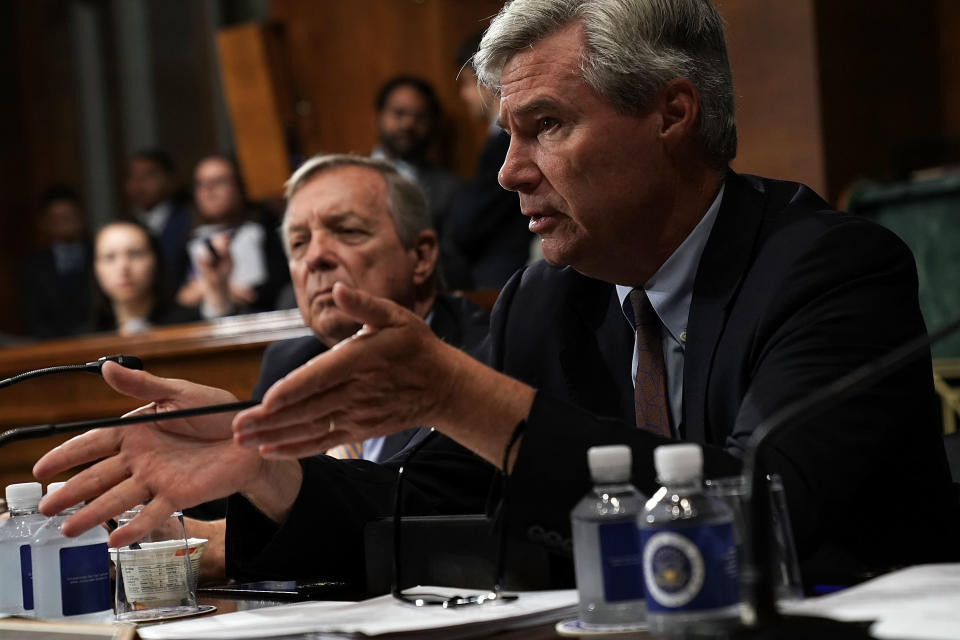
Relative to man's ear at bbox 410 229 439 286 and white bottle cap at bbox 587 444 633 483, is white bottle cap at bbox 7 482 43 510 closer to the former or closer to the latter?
white bottle cap at bbox 587 444 633 483

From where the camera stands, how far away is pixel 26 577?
1.49 meters

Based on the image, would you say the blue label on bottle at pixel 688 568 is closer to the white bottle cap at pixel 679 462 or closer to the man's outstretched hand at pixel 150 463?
the white bottle cap at pixel 679 462

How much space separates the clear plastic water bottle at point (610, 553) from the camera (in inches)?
40.4

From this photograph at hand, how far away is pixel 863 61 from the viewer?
434 centimetres

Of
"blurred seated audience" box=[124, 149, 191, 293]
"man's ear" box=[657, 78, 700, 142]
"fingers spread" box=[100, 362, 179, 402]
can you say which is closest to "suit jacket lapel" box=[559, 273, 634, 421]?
"man's ear" box=[657, 78, 700, 142]

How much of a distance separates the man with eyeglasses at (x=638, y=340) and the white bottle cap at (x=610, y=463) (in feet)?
0.49

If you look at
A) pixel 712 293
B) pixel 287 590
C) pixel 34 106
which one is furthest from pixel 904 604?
pixel 34 106

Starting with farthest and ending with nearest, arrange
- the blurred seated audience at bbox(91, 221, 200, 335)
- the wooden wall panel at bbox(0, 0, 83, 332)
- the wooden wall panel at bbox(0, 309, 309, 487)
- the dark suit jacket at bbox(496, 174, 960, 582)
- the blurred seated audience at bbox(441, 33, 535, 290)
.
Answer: the wooden wall panel at bbox(0, 0, 83, 332) → the blurred seated audience at bbox(91, 221, 200, 335) → the blurred seated audience at bbox(441, 33, 535, 290) → the wooden wall panel at bbox(0, 309, 309, 487) → the dark suit jacket at bbox(496, 174, 960, 582)

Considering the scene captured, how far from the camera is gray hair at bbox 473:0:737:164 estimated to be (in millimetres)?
1697

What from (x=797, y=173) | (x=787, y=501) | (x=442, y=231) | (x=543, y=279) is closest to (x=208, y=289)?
(x=442, y=231)

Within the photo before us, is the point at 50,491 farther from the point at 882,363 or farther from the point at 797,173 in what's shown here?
the point at 797,173

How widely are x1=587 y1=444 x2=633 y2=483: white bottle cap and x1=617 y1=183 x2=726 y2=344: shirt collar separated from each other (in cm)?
69

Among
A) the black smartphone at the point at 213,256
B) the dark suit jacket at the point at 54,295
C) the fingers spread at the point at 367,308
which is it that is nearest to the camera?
the fingers spread at the point at 367,308

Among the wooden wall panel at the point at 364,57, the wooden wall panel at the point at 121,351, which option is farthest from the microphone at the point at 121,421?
the wooden wall panel at the point at 364,57
